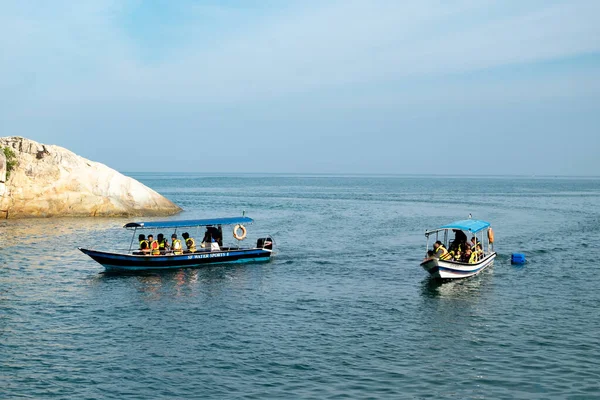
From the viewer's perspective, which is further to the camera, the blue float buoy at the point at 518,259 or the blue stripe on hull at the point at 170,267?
the blue float buoy at the point at 518,259

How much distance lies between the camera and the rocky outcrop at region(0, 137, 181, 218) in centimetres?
6325

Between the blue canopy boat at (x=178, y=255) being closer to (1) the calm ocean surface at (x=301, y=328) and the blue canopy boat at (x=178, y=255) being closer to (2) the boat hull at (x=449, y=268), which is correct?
(1) the calm ocean surface at (x=301, y=328)

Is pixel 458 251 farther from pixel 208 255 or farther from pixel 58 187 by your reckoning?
pixel 58 187

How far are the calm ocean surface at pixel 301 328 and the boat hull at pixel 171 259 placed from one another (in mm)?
897

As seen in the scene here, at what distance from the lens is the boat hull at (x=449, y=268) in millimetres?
34750

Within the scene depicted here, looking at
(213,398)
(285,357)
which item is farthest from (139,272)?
(213,398)

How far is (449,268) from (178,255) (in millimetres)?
17132

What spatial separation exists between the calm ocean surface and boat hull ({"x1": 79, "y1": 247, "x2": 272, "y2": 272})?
2.94ft

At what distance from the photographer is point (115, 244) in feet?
160

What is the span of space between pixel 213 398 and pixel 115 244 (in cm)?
3309

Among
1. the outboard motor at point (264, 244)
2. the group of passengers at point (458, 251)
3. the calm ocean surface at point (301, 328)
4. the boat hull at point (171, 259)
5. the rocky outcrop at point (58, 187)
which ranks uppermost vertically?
the rocky outcrop at point (58, 187)

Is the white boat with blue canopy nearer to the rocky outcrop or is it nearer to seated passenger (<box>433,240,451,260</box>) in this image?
seated passenger (<box>433,240,451,260</box>)

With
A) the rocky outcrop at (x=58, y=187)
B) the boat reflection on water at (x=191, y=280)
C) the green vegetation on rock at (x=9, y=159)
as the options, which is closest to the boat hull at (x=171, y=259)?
the boat reflection on water at (x=191, y=280)

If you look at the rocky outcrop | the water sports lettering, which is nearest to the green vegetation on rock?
the rocky outcrop
